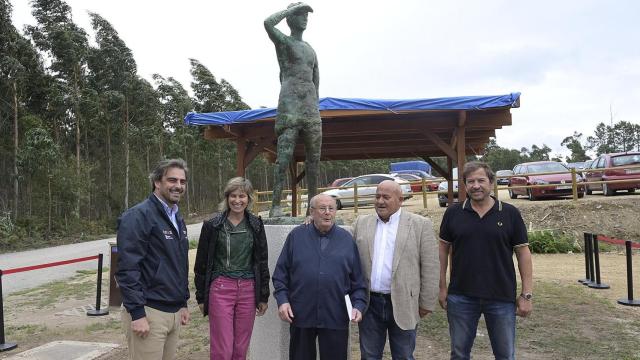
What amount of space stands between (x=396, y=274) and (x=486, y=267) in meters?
0.56

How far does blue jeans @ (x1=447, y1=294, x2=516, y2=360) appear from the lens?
2.87 metres

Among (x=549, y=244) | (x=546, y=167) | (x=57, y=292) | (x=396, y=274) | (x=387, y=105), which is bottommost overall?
(x=57, y=292)

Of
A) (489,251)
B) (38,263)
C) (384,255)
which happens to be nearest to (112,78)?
(38,263)

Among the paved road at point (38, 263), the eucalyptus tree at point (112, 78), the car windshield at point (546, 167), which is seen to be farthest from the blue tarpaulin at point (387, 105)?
the eucalyptus tree at point (112, 78)

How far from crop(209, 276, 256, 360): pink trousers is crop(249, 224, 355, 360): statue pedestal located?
0.75 meters

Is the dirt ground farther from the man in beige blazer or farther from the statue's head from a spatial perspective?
the statue's head

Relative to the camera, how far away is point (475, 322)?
2961 millimetres

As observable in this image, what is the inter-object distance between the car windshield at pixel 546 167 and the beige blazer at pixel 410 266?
14445mm

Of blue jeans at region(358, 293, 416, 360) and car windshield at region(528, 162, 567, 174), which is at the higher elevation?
car windshield at region(528, 162, 567, 174)

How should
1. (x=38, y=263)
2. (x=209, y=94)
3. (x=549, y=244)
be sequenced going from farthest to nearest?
(x=209, y=94), (x=38, y=263), (x=549, y=244)

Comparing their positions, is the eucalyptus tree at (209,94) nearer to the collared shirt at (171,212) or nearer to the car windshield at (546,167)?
the car windshield at (546,167)

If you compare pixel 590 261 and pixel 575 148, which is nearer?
pixel 590 261

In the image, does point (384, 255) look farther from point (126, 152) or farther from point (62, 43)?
point (126, 152)

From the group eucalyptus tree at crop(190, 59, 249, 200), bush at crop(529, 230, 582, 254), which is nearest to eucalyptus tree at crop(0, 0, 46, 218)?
eucalyptus tree at crop(190, 59, 249, 200)
